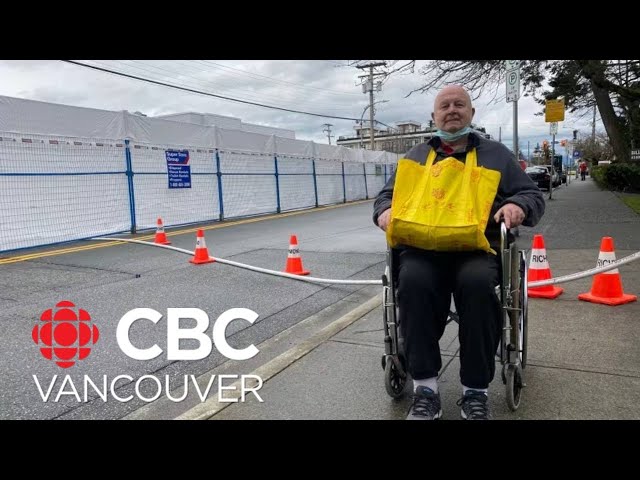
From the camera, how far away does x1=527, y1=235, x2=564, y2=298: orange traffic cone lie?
5066 millimetres

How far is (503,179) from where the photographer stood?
275 centimetres

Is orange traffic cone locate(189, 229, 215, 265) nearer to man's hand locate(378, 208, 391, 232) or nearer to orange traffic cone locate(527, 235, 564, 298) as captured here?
orange traffic cone locate(527, 235, 564, 298)

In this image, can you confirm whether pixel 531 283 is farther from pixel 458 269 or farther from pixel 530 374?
pixel 458 269

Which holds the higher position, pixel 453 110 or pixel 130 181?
pixel 130 181

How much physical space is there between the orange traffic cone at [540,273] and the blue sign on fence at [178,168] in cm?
1021

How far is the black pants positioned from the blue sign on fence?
38.1 feet

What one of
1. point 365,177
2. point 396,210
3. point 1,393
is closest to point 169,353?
point 1,393

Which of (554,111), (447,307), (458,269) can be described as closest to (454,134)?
(458,269)

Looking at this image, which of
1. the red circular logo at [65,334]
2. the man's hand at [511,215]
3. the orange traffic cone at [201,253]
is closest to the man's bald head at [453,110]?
the man's hand at [511,215]

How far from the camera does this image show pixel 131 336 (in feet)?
14.5

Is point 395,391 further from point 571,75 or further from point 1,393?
point 571,75

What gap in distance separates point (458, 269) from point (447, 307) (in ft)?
0.77
